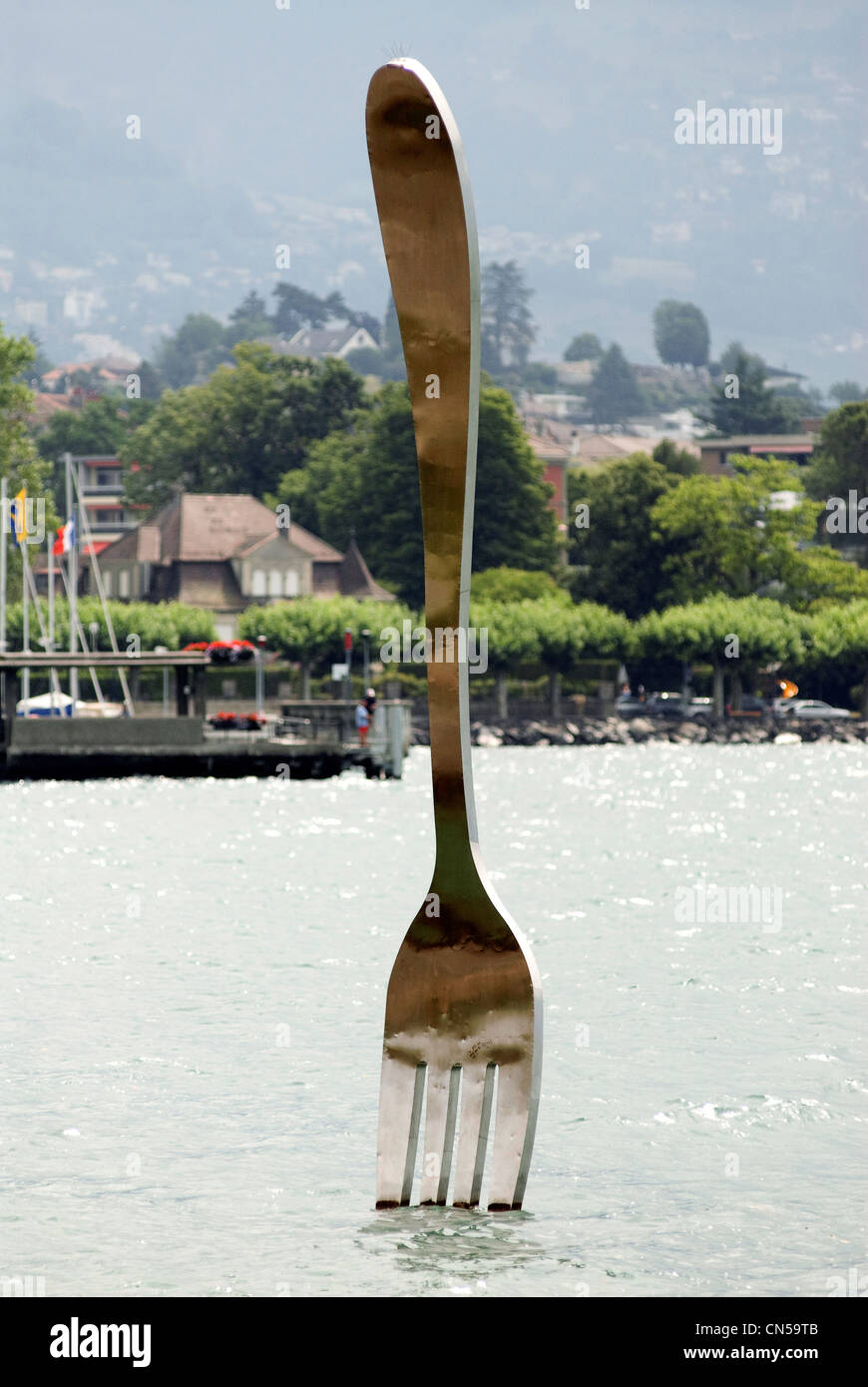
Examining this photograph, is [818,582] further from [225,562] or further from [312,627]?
[225,562]

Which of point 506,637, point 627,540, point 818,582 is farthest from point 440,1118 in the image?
point 627,540

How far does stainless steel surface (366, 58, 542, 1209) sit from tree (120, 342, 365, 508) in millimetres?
125346

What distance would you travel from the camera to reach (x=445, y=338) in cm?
726

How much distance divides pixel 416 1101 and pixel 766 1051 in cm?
939

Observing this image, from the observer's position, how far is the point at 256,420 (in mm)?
132750

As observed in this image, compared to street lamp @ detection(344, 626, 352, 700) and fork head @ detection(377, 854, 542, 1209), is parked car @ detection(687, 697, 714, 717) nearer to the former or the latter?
street lamp @ detection(344, 626, 352, 700)

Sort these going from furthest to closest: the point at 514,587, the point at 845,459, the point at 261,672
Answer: the point at 845,459 < the point at 514,587 < the point at 261,672

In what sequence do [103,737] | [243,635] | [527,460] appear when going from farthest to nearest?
1. [527,460]
2. [243,635]
3. [103,737]

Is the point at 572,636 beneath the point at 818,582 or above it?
beneath

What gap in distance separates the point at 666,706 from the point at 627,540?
10.7 meters

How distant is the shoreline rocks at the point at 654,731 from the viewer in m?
94.9

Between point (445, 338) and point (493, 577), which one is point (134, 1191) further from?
point (493, 577)

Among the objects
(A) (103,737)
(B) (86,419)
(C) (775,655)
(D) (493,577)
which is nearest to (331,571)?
(D) (493,577)

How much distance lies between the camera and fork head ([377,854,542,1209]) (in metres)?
7.93
